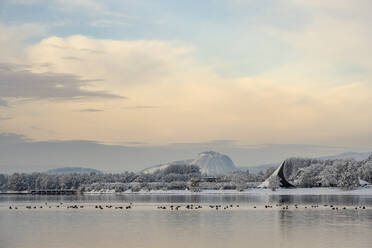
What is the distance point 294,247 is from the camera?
37812 millimetres

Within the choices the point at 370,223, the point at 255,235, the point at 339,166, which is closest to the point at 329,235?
the point at 255,235

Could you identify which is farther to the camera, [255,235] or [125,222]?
[125,222]

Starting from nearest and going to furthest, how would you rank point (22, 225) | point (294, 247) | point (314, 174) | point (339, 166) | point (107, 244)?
point (294, 247) < point (107, 244) < point (22, 225) < point (339, 166) < point (314, 174)

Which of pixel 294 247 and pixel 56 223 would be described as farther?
pixel 56 223

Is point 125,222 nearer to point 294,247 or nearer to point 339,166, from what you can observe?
point 294,247

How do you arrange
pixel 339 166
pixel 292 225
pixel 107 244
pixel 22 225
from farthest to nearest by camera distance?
pixel 339 166, pixel 22 225, pixel 292 225, pixel 107 244

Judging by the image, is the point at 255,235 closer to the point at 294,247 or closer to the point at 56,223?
the point at 294,247

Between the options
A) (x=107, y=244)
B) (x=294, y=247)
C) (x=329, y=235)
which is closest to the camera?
(x=294, y=247)

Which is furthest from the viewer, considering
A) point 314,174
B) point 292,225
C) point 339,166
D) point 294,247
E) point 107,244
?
point 314,174

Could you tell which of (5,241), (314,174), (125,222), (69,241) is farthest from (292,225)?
(314,174)

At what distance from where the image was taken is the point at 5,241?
4341 cm

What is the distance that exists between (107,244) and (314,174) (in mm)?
164532

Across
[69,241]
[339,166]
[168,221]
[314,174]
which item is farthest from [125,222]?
[314,174]

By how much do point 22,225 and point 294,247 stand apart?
30.3 m
